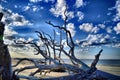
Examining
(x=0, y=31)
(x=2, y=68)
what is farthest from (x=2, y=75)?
(x=0, y=31)

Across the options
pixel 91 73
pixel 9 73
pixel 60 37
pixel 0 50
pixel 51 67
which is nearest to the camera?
pixel 0 50

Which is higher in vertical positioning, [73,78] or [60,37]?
[60,37]

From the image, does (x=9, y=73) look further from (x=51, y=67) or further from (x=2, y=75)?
(x=51, y=67)

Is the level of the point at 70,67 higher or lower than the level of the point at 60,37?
lower

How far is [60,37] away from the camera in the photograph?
58.8 ft

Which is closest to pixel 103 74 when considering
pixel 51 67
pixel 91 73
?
pixel 91 73

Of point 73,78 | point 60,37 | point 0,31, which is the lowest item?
point 73,78

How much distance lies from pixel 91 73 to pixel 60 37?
1195cm

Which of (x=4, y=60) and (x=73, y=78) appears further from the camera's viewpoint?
(x=73, y=78)

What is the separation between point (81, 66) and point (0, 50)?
104 inches

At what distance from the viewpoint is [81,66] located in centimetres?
680

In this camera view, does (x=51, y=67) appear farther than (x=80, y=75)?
Yes

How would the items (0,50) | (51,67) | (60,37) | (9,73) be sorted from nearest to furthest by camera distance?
1. (0,50)
2. (9,73)
3. (51,67)
4. (60,37)

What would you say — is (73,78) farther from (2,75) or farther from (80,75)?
(2,75)
